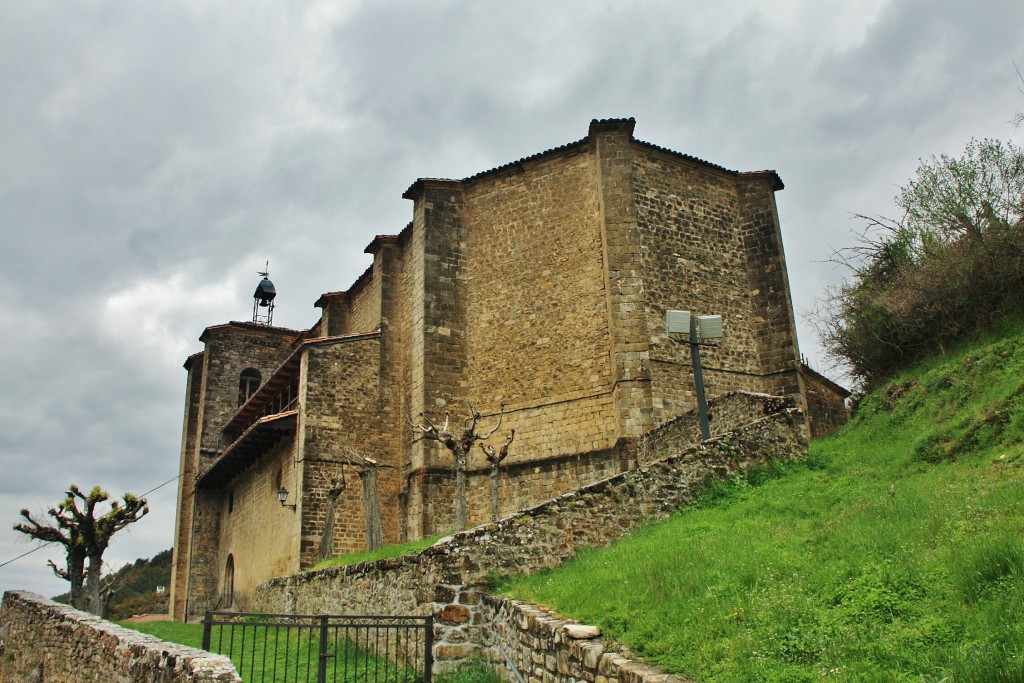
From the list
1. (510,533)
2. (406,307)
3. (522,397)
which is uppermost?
(406,307)

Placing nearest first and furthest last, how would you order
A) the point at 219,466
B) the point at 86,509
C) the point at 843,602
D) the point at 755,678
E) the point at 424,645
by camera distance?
the point at 755,678 < the point at 843,602 < the point at 424,645 < the point at 86,509 < the point at 219,466

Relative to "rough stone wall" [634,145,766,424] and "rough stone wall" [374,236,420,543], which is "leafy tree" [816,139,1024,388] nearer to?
"rough stone wall" [634,145,766,424]

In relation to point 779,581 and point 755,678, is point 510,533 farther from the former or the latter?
point 755,678

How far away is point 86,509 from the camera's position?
74.0 feet

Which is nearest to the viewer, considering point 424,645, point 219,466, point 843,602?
point 843,602

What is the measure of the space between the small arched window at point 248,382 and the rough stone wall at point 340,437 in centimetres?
1245

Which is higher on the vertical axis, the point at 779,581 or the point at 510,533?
the point at 510,533

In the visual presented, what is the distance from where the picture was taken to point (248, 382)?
3316cm

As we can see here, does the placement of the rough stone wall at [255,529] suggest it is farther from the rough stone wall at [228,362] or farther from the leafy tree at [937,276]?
the leafy tree at [937,276]

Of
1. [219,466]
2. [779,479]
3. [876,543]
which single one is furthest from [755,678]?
[219,466]

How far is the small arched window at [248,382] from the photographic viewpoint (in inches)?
1289

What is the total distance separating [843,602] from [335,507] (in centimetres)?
1620

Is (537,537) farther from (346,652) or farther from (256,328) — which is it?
(256,328)

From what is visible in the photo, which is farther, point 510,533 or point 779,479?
point 779,479
